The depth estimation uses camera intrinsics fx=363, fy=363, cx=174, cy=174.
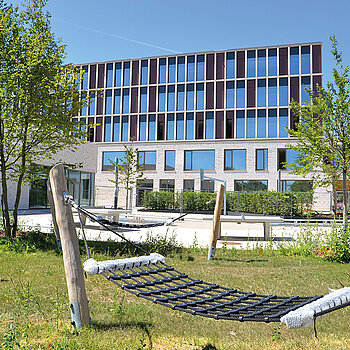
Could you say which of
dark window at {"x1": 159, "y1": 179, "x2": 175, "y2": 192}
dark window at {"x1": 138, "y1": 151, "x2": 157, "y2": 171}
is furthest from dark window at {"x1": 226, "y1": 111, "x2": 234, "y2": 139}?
dark window at {"x1": 138, "y1": 151, "x2": 157, "y2": 171}

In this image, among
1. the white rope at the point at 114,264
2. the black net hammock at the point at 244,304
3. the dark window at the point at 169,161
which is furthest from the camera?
the dark window at the point at 169,161

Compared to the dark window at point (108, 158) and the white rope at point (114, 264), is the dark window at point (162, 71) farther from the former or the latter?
the white rope at point (114, 264)

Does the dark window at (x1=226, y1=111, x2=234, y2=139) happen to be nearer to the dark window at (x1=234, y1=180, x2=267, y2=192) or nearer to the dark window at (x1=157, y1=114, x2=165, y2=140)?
the dark window at (x1=234, y1=180, x2=267, y2=192)

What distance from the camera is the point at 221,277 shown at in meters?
6.62

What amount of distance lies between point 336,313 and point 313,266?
286 cm

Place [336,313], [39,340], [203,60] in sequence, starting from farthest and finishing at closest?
[203,60] < [336,313] < [39,340]

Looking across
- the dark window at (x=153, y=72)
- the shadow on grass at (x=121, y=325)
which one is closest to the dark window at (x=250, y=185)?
the dark window at (x=153, y=72)

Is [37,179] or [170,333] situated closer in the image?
[170,333]

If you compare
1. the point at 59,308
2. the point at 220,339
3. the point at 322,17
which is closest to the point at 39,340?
the point at 59,308

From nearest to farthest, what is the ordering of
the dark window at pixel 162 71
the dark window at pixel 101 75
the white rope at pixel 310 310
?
the white rope at pixel 310 310 < the dark window at pixel 162 71 < the dark window at pixel 101 75

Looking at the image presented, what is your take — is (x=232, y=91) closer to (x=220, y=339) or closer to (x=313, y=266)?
(x=313, y=266)

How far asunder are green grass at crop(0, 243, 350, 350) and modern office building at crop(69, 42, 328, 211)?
29.4 m

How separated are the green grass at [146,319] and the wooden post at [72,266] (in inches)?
6.5

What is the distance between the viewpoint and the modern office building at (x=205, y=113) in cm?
3772
